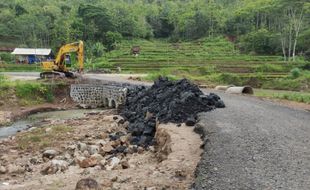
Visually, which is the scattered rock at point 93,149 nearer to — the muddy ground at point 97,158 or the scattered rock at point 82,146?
the muddy ground at point 97,158

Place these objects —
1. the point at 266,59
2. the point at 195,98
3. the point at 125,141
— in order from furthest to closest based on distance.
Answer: the point at 266,59 < the point at 195,98 < the point at 125,141

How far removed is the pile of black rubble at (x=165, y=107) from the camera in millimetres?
17714

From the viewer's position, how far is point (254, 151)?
11656 mm

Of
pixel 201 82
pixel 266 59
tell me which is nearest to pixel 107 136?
pixel 201 82

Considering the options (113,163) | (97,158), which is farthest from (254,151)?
(97,158)

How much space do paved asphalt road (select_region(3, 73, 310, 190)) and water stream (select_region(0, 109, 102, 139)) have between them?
12.0 meters

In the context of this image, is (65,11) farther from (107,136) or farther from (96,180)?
(96,180)

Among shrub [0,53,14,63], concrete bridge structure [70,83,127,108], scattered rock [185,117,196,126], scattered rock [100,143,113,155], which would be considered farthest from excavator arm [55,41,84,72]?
shrub [0,53,14,63]

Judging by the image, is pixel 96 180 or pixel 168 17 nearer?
pixel 96 180

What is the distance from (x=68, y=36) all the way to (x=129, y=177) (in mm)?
66022

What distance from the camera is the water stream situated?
23.6 meters

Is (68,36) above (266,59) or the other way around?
above

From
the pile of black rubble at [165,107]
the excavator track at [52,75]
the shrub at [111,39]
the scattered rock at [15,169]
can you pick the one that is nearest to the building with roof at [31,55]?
the shrub at [111,39]

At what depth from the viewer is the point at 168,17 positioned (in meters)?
98.3
